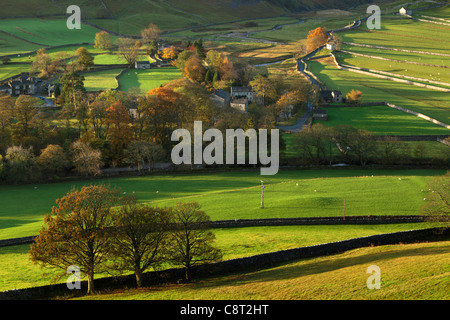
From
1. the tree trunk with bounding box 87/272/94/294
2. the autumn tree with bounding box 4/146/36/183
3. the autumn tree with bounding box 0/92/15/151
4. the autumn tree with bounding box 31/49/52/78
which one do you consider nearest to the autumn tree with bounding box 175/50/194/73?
the autumn tree with bounding box 31/49/52/78

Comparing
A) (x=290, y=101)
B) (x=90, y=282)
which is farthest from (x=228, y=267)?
(x=290, y=101)

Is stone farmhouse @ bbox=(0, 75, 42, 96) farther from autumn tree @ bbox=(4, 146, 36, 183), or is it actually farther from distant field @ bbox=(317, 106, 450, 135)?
distant field @ bbox=(317, 106, 450, 135)

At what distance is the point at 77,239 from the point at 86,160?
28.5m

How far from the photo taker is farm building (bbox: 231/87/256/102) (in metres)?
89.4

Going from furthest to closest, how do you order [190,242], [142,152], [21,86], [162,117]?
[21,86]
[162,117]
[142,152]
[190,242]

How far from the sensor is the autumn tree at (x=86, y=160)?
59281mm

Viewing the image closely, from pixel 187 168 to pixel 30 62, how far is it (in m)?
83.1

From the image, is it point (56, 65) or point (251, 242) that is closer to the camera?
point (251, 242)

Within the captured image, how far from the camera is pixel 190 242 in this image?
3431cm

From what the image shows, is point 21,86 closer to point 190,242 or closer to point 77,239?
point 77,239

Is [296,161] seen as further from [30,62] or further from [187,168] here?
[30,62]

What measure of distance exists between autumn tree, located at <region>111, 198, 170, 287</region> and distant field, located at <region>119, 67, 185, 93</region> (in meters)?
61.9

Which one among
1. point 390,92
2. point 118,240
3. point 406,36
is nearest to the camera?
point 118,240

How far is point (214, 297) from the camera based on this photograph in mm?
28406
